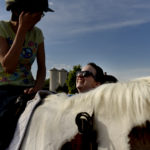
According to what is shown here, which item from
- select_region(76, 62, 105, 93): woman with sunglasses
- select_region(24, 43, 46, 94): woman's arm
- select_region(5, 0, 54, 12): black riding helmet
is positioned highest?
select_region(5, 0, 54, 12): black riding helmet

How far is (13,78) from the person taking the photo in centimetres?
204

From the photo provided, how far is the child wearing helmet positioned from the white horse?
0.37 metres

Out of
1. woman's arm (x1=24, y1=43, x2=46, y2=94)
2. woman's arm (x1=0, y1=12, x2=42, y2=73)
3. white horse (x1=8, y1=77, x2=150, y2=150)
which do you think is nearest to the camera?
white horse (x1=8, y1=77, x2=150, y2=150)

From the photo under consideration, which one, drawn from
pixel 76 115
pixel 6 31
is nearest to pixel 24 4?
pixel 6 31

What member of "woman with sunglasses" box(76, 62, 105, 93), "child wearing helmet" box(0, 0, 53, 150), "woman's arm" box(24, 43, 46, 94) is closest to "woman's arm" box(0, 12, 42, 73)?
"child wearing helmet" box(0, 0, 53, 150)

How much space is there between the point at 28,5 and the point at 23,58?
482 millimetres

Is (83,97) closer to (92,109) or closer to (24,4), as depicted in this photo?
(92,109)

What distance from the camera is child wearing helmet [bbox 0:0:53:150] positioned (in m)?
1.79

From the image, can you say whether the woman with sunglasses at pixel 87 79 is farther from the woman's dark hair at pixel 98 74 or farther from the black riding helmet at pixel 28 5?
the black riding helmet at pixel 28 5

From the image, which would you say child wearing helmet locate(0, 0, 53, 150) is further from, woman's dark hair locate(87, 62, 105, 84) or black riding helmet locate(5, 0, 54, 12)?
woman's dark hair locate(87, 62, 105, 84)

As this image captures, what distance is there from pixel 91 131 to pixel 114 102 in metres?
0.21

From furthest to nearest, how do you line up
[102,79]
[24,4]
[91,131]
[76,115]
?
[102,79], [24,4], [76,115], [91,131]

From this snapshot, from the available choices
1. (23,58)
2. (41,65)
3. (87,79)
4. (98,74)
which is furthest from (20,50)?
(98,74)

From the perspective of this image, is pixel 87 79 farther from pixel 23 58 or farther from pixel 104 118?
pixel 104 118
